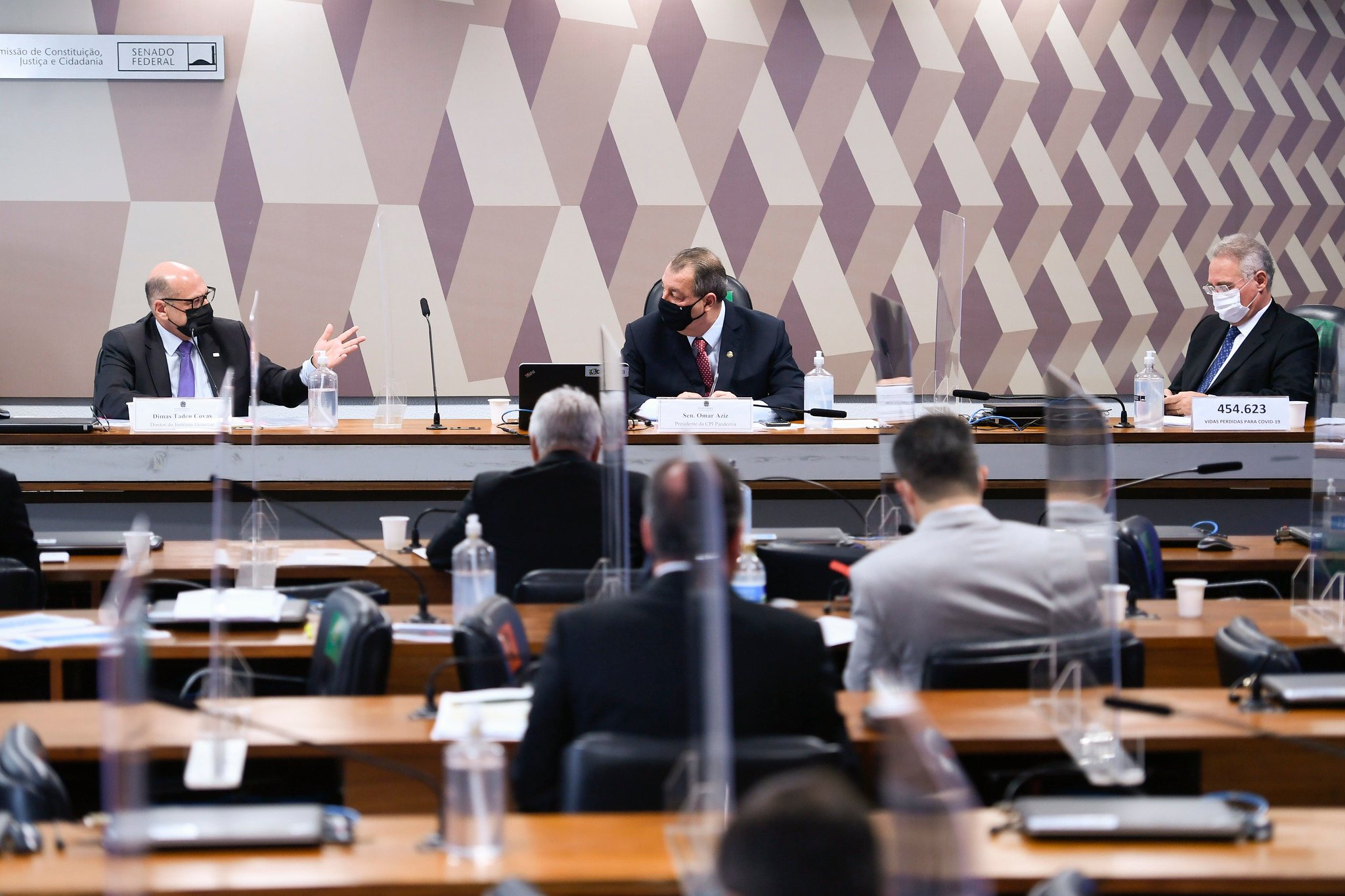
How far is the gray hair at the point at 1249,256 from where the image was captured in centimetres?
484

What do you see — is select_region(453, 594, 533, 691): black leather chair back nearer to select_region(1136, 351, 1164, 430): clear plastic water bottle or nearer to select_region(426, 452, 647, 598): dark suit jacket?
select_region(426, 452, 647, 598): dark suit jacket

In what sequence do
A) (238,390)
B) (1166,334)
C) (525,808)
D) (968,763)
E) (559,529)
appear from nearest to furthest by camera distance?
(525,808), (968,763), (559,529), (238,390), (1166,334)

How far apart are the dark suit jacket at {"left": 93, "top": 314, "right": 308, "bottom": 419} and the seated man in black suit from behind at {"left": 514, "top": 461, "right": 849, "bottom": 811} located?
10.9 feet

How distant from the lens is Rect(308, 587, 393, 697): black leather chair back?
7.31 feet

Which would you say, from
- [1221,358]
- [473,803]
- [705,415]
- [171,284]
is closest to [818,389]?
[705,415]

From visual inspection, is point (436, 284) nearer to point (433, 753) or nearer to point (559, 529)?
point (559, 529)

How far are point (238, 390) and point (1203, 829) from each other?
416 centimetres

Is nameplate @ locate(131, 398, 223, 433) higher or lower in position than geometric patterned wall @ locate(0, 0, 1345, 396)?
lower

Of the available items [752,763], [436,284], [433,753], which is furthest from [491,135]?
[752,763]

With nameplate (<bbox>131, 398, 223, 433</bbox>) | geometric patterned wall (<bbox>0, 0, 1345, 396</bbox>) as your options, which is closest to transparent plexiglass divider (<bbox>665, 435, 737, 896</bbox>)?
nameplate (<bbox>131, 398, 223, 433</bbox>)

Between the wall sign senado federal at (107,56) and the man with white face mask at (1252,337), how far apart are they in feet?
13.9

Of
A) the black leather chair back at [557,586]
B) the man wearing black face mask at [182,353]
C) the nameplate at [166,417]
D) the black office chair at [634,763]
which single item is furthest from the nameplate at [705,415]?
the black office chair at [634,763]

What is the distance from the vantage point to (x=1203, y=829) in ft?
5.00

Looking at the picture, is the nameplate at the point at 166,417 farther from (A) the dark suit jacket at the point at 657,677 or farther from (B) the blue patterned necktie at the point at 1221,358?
(B) the blue patterned necktie at the point at 1221,358
